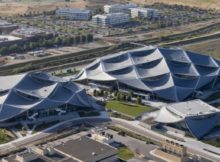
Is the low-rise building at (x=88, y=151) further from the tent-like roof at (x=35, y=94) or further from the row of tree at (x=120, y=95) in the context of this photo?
the row of tree at (x=120, y=95)

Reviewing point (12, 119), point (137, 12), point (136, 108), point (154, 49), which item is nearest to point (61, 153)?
point (12, 119)

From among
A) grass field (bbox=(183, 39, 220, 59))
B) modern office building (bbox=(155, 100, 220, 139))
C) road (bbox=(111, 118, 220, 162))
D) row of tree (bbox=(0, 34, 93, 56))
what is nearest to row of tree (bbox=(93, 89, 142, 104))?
road (bbox=(111, 118, 220, 162))

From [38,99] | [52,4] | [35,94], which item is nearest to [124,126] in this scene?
[38,99]

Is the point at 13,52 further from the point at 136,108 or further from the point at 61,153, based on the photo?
the point at 61,153

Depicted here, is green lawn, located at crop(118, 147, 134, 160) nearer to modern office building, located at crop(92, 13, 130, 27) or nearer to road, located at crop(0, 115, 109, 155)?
road, located at crop(0, 115, 109, 155)

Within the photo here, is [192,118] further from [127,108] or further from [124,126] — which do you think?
[127,108]

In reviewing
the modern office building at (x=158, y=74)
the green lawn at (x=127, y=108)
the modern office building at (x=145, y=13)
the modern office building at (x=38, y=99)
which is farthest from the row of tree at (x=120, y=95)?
the modern office building at (x=145, y=13)
